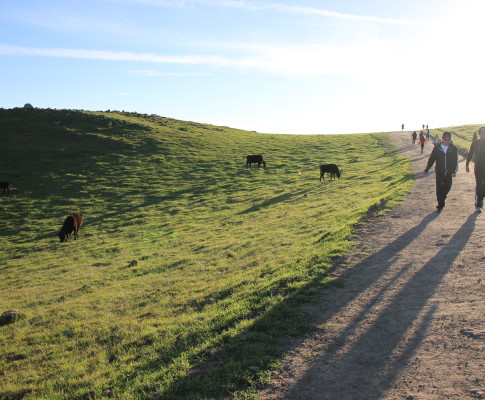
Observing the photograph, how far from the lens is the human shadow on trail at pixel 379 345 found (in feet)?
15.6

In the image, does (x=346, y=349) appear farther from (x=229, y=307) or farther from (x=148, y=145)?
(x=148, y=145)

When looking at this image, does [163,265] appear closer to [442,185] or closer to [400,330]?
[400,330]

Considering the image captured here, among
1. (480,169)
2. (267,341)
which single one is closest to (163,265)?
(267,341)

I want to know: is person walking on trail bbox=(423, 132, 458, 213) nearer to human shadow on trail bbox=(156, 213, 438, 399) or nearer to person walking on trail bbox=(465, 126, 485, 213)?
person walking on trail bbox=(465, 126, 485, 213)

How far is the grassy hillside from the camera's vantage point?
21.1ft

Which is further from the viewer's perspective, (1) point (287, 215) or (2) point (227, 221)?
(2) point (227, 221)

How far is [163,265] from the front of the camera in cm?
1523

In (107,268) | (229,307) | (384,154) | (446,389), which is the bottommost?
(107,268)

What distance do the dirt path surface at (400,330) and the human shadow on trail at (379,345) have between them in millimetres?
14

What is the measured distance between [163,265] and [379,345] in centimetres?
Result: 1118

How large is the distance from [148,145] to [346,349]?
51.2 meters

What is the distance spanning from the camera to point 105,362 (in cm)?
752

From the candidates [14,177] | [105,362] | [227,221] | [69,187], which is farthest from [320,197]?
[14,177]

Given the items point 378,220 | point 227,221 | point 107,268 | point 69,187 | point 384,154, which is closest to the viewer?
point 378,220
